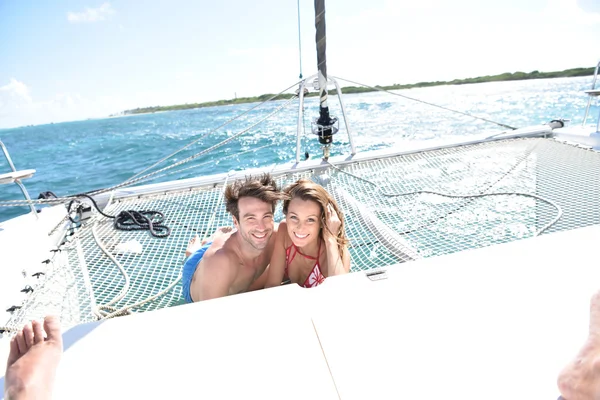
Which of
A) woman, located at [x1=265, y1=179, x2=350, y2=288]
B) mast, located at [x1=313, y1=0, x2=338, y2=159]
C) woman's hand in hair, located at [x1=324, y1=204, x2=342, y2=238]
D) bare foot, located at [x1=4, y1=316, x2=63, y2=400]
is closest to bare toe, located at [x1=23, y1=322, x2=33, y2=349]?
bare foot, located at [x1=4, y1=316, x2=63, y2=400]

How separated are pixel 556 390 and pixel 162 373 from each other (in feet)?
2.97

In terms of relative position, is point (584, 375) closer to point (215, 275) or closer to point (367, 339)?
point (367, 339)

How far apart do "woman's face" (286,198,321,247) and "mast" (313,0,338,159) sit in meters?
1.55

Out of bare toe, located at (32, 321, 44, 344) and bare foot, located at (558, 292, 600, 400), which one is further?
bare toe, located at (32, 321, 44, 344)

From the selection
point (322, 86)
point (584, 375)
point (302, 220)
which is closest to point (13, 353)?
point (302, 220)

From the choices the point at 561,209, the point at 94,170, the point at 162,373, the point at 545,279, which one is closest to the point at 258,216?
the point at 162,373

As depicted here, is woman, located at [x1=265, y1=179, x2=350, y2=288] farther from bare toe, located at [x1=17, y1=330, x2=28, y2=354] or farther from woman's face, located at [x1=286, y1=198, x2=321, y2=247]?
bare toe, located at [x1=17, y1=330, x2=28, y2=354]

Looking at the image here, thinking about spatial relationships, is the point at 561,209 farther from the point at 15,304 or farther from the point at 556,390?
the point at 15,304

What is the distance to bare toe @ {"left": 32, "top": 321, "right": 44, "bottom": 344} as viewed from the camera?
37.4 inches

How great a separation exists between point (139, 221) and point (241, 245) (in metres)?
1.44

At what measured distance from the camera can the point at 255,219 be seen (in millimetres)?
1520

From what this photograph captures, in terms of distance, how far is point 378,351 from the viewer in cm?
87

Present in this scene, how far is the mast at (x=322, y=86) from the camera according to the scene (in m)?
2.43

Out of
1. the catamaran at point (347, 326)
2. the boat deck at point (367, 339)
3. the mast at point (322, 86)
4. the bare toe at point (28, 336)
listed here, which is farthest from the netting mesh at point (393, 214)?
the boat deck at point (367, 339)
